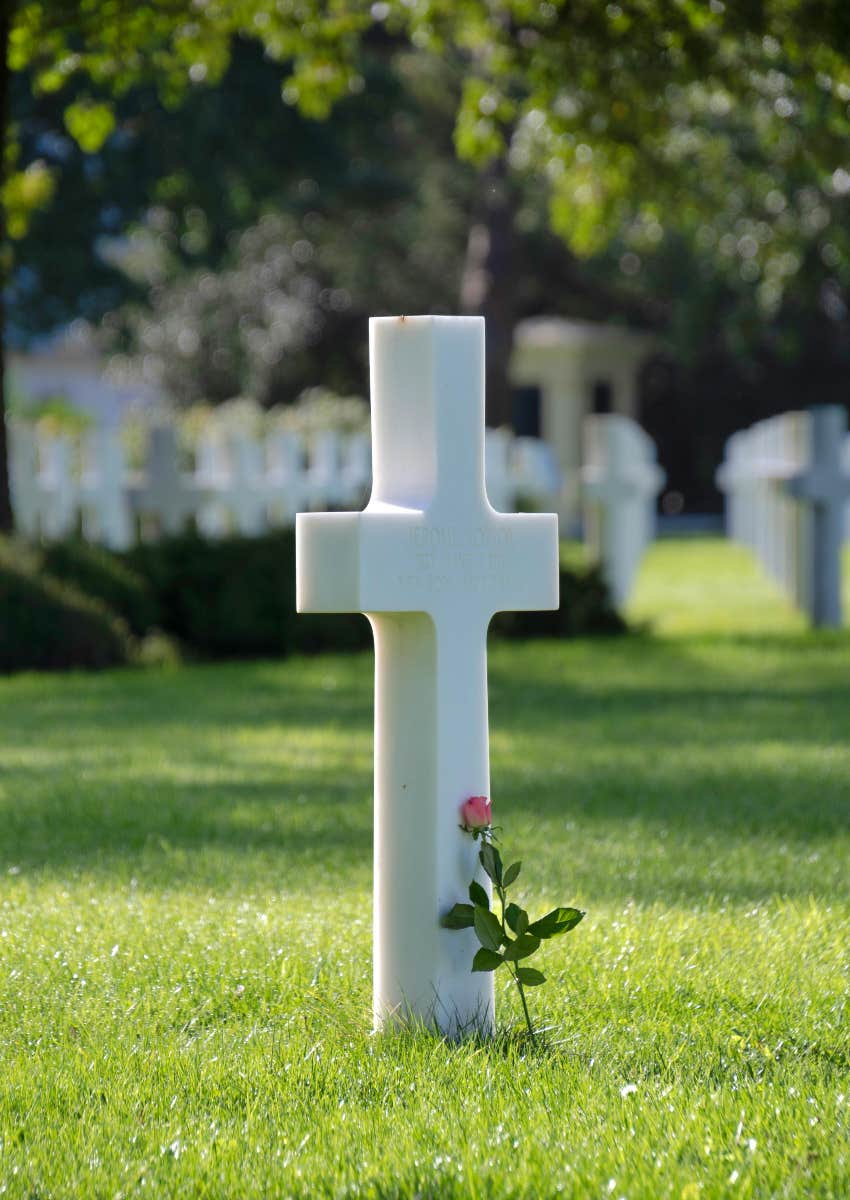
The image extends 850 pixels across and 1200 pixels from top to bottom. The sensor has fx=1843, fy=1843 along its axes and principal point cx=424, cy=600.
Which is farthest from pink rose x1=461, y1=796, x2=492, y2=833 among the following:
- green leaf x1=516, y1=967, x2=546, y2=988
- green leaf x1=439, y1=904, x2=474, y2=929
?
green leaf x1=516, y1=967, x2=546, y2=988

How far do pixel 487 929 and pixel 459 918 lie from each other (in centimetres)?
7

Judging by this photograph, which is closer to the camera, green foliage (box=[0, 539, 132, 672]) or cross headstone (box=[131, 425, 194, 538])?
green foliage (box=[0, 539, 132, 672])

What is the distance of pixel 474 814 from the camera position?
3.61 meters

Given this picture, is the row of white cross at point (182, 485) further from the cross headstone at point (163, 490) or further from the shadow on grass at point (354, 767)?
the shadow on grass at point (354, 767)

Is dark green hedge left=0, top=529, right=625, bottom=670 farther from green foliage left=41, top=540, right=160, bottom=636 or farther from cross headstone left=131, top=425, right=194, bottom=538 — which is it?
cross headstone left=131, top=425, right=194, bottom=538

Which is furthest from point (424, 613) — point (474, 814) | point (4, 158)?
point (4, 158)

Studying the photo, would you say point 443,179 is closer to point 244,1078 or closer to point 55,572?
point 55,572

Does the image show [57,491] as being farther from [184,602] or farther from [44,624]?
[44,624]

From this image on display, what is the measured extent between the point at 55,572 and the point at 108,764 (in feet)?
13.2

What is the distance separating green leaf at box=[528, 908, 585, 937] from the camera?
3.54m

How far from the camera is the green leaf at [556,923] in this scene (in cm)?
354

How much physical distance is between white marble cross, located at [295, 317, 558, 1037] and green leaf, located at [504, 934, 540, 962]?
11 centimetres

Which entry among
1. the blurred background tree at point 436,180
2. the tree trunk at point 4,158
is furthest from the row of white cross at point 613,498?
the tree trunk at point 4,158

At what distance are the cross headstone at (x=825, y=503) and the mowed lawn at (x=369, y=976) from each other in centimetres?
466
